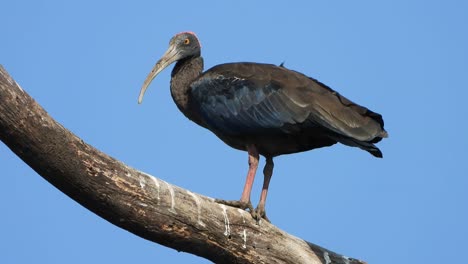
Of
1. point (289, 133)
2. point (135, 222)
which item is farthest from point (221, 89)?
point (135, 222)

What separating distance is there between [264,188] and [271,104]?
0.91m

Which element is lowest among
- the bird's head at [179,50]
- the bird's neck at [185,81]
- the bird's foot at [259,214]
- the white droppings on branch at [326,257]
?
the white droppings on branch at [326,257]

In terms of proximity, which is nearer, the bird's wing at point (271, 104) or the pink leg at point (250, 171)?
the bird's wing at point (271, 104)

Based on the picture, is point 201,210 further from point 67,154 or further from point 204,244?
point 67,154

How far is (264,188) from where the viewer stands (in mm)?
9781

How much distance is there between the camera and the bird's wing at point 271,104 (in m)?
9.16

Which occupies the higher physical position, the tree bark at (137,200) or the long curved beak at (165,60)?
the long curved beak at (165,60)

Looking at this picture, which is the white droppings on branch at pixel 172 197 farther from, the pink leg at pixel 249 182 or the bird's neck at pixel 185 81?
the bird's neck at pixel 185 81

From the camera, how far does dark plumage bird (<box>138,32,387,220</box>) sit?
912 centimetres

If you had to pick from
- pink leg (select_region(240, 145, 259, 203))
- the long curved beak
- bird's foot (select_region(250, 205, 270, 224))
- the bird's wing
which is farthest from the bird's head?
bird's foot (select_region(250, 205, 270, 224))

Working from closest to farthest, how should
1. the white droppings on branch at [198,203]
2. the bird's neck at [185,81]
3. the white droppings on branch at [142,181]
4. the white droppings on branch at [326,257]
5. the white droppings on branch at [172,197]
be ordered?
the white droppings on branch at [142,181]
the white droppings on branch at [172,197]
the white droppings on branch at [198,203]
the white droppings on branch at [326,257]
the bird's neck at [185,81]

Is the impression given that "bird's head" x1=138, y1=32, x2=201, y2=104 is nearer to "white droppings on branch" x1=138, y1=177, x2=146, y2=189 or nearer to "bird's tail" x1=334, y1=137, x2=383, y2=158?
"bird's tail" x1=334, y1=137, x2=383, y2=158

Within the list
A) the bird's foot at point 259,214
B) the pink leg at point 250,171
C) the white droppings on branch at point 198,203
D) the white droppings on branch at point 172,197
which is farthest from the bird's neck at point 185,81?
the white droppings on branch at point 172,197

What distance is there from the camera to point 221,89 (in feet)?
33.5
